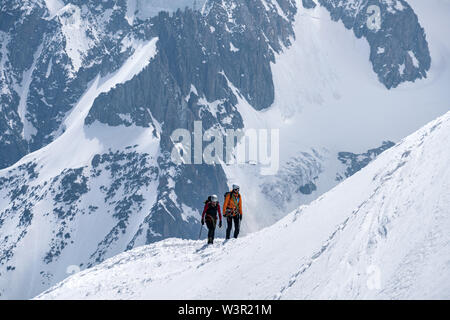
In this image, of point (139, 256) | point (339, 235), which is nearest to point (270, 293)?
point (339, 235)

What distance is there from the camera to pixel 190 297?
77.0 feet

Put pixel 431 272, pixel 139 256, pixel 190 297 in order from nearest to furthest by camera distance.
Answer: pixel 431 272, pixel 190 297, pixel 139 256

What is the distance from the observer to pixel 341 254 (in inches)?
801

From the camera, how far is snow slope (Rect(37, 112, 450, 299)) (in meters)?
18.0

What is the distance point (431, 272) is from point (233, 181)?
18228 centimetres

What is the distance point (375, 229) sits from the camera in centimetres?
2036

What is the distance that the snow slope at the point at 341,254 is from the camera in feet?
58.9

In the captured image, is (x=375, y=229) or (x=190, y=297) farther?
(x=190, y=297)

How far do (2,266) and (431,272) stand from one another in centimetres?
18518
